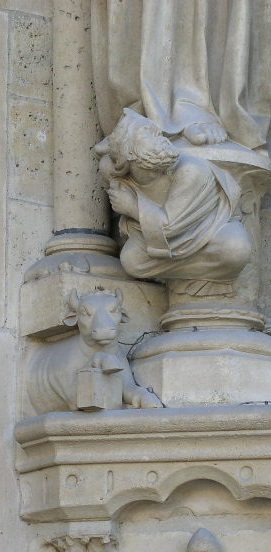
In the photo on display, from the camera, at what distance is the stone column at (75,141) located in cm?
473

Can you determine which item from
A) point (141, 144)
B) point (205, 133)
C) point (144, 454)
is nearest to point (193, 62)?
point (205, 133)

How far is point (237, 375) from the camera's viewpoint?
14.5ft

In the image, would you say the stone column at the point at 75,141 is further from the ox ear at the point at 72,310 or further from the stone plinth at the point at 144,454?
the stone plinth at the point at 144,454

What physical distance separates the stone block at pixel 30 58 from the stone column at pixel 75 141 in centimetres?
3

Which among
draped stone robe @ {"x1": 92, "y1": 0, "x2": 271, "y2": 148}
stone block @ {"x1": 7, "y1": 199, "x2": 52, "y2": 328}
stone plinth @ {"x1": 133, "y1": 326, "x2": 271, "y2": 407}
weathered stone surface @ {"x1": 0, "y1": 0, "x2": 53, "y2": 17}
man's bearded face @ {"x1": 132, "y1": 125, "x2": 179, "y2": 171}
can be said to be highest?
weathered stone surface @ {"x1": 0, "y1": 0, "x2": 53, "y2": 17}

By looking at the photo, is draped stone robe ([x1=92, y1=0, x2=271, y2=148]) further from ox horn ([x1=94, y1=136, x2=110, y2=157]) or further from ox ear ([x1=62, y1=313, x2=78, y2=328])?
ox ear ([x1=62, y1=313, x2=78, y2=328])

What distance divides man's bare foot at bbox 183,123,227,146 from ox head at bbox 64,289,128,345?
365 millimetres

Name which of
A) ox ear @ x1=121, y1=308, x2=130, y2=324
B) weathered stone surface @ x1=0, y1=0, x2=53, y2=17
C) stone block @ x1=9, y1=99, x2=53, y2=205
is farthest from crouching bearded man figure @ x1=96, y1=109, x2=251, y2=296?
weathered stone surface @ x1=0, y1=0, x2=53, y2=17

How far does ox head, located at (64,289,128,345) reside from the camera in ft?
14.6

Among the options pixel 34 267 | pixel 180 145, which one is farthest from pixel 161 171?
pixel 34 267

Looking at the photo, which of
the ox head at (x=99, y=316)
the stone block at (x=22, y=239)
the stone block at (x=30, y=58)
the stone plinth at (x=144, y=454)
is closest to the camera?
the stone plinth at (x=144, y=454)

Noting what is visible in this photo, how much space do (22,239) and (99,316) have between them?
0.36m

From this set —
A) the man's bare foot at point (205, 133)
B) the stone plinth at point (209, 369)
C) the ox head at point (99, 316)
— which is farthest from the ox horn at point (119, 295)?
the man's bare foot at point (205, 133)

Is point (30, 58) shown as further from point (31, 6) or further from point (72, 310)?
point (72, 310)
